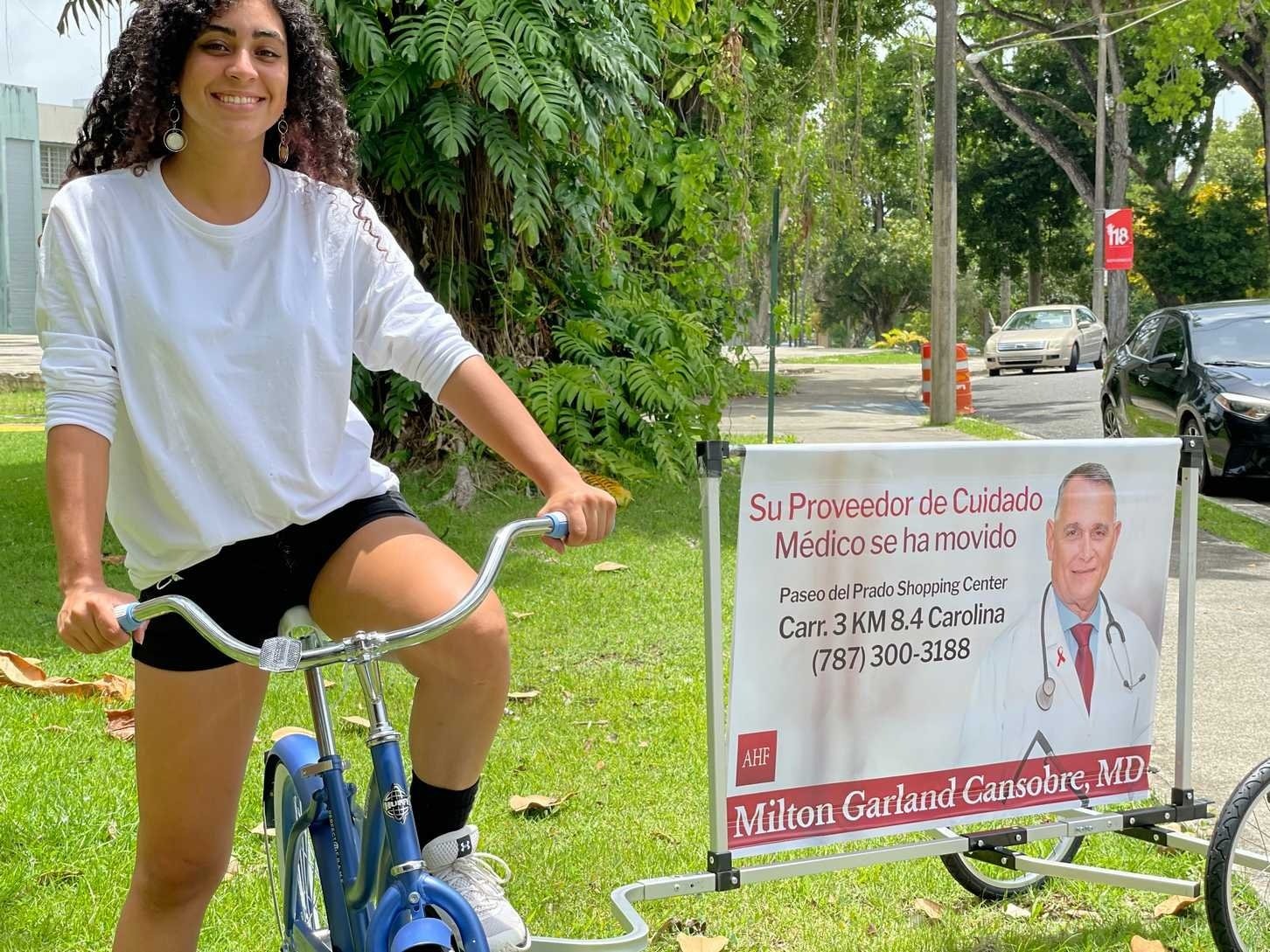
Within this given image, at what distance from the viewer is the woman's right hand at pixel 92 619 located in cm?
200

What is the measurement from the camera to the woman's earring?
96.0 inches

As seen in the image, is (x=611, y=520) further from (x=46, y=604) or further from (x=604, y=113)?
(x=604, y=113)

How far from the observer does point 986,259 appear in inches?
1769

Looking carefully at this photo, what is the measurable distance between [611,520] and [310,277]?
0.66 meters

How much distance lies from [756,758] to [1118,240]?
27.0m

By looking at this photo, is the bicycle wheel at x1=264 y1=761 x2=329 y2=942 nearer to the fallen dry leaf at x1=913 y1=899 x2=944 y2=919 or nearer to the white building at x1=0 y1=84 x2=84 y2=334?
the fallen dry leaf at x1=913 y1=899 x2=944 y2=919

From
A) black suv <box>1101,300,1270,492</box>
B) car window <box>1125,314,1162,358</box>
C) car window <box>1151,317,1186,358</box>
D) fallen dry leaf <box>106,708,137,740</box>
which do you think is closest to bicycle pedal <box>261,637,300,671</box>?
fallen dry leaf <box>106,708,137,740</box>

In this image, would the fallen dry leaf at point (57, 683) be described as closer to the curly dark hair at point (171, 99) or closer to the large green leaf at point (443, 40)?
the curly dark hair at point (171, 99)

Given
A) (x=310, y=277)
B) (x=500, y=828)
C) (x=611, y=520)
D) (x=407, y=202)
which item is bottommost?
(x=500, y=828)

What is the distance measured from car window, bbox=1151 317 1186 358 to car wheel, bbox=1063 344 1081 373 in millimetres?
17490

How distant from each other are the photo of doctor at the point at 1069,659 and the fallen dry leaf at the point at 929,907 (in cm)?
63

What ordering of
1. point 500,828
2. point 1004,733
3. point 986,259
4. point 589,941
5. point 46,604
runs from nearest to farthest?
point 589,941 → point 1004,733 → point 500,828 → point 46,604 → point 986,259

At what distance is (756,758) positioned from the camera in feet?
10.5

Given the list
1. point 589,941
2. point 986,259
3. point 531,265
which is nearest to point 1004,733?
point 589,941
